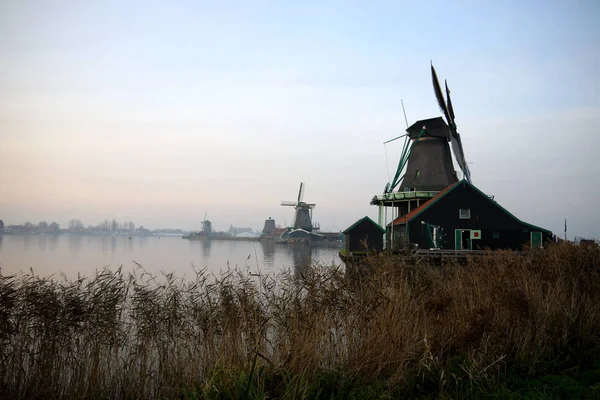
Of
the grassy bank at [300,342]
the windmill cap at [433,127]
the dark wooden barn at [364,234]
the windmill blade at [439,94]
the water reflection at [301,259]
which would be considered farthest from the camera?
the windmill blade at [439,94]

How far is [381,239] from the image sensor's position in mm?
29906

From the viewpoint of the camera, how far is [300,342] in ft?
14.8

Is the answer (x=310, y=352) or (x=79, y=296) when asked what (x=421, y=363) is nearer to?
(x=310, y=352)

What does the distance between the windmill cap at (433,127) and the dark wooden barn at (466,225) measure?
6906 mm

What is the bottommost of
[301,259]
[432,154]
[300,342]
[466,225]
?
[301,259]

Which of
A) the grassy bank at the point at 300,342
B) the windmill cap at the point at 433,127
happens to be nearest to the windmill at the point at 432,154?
the windmill cap at the point at 433,127

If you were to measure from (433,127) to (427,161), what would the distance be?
283cm

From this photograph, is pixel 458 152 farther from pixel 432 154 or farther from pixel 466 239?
pixel 466 239

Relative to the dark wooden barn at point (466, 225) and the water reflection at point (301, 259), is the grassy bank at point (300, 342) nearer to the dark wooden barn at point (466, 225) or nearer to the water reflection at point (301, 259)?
the water reflection at point (301, 259)

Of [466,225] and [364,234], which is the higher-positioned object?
[466,225]

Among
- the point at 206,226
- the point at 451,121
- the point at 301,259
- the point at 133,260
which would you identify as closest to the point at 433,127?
the point at 451,121

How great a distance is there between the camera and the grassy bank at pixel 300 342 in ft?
13.8

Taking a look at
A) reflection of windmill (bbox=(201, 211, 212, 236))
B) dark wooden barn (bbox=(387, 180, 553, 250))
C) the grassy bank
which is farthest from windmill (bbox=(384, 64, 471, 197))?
reflection of windmill (bbox=(201, 211, 212, 236))

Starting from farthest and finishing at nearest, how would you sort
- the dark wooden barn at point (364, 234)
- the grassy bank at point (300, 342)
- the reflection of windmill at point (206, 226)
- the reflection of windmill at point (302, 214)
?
the reflection of windmill at point (206, 226) → the reflection of windmill at point (302, 214) → the dark wooden barn at point (364, 234) → the grassy bank at point (300, 342)
